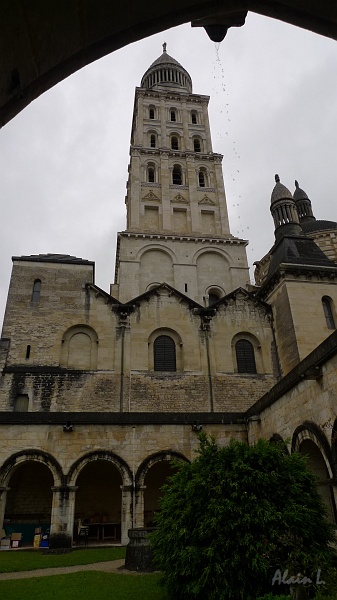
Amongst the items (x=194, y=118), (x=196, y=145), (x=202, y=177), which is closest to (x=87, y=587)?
(x=202, y=177)

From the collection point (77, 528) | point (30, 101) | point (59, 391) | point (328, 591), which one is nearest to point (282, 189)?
point (59, 391)

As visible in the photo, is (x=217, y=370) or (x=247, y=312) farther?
(x=247, y=312)

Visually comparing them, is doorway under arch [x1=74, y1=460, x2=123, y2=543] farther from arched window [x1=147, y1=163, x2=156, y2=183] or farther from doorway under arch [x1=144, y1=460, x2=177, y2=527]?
arched window [x1=147, y1=163, x2=156, y2=183]

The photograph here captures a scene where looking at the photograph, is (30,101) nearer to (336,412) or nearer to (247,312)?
(336,412)

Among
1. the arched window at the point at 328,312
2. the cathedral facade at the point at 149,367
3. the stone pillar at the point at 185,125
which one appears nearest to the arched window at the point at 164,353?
the cathedral facade at the point at 149,367

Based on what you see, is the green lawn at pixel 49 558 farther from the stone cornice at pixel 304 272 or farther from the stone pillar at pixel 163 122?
the stone pillar at pixel 163 122

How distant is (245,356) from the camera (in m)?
24.5

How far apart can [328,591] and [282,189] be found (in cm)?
2900

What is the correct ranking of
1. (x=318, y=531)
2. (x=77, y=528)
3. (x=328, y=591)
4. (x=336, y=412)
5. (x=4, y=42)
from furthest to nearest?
(x=77, y=528) → (x=336, y=412) → (x=318, y=531) → (x=328, y=591) → (x=4, y=42)

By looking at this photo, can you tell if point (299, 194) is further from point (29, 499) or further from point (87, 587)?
point (87, 587)

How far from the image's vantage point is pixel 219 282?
33094 mm

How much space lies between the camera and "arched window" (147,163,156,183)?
38875 millimetres

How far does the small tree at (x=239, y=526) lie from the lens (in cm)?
757

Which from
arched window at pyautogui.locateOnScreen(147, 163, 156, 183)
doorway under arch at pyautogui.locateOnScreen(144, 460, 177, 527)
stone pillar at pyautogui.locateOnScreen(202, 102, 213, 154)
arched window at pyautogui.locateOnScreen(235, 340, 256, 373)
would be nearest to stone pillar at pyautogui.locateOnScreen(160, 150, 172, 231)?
arched window at pyautogui.locateOnScreen(147, 163, 156, 183)
